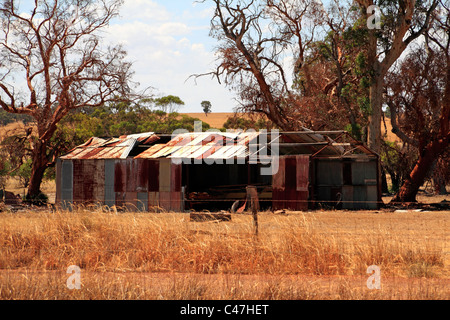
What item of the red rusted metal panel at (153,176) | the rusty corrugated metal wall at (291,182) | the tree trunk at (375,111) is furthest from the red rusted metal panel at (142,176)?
the tree trunk at (375,111)

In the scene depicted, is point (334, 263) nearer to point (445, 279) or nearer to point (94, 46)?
point (445, 279)

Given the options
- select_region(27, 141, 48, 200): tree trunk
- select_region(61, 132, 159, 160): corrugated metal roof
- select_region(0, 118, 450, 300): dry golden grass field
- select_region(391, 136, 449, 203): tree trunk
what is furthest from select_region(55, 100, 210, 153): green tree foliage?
select_region(0, 118, 450, 300): dry golden grass field

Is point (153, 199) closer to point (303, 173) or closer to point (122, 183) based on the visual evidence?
point (122, 183)

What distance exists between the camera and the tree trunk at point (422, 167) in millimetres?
29453

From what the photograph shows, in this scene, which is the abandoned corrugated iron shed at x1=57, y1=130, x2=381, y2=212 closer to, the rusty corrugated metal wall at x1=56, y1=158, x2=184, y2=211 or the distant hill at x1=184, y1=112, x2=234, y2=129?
the rusty corrugated metal wall at x1=56, y1=158, x2=184, y2=211

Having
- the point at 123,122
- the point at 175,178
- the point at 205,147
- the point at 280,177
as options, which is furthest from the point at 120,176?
the point at 123,122

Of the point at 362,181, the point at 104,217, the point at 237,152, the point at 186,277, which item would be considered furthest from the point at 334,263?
the point at 362,181

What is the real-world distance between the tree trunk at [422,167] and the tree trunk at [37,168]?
20612 millimetres

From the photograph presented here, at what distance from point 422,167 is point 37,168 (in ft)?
71.9

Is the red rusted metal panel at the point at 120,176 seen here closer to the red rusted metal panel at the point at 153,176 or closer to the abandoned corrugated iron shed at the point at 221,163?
the abandoned corrugated iron shed at the point at 221,163
